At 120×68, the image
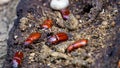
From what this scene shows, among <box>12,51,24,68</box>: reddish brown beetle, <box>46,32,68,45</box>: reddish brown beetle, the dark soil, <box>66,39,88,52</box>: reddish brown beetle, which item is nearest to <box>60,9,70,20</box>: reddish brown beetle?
the dark soil

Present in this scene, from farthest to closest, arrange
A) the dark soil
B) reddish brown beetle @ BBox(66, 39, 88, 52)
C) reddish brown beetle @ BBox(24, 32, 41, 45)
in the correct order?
reddish brown beetle @ BBox(24, 32, 41, 45), reddish brown beetle @ BBox(66, 39, 88, 52), the dark soil

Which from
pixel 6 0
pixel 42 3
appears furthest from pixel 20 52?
pixel 6 0

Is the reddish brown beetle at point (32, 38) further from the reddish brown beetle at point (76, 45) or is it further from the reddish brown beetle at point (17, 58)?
the reddish brown beetle at point (76, 45)

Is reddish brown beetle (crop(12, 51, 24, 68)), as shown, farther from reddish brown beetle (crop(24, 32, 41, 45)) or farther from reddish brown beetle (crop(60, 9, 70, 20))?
reddish brown beetle (crop(60, 9, 70, 20))

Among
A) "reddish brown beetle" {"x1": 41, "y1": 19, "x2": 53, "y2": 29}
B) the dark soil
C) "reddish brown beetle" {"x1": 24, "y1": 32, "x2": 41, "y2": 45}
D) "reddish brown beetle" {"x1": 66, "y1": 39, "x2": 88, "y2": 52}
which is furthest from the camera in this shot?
"reddish brown beetle" {"x1": 41, "y1": 19, "x2": 53, "y2": 29}

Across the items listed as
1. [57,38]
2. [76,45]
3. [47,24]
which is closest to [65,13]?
[47,24]

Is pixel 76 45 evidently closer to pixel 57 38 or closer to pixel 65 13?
pixel 57 38

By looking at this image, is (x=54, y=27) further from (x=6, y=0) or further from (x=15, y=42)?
(x=6, y=0)

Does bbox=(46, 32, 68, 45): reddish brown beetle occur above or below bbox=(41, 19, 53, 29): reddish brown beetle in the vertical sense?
below
